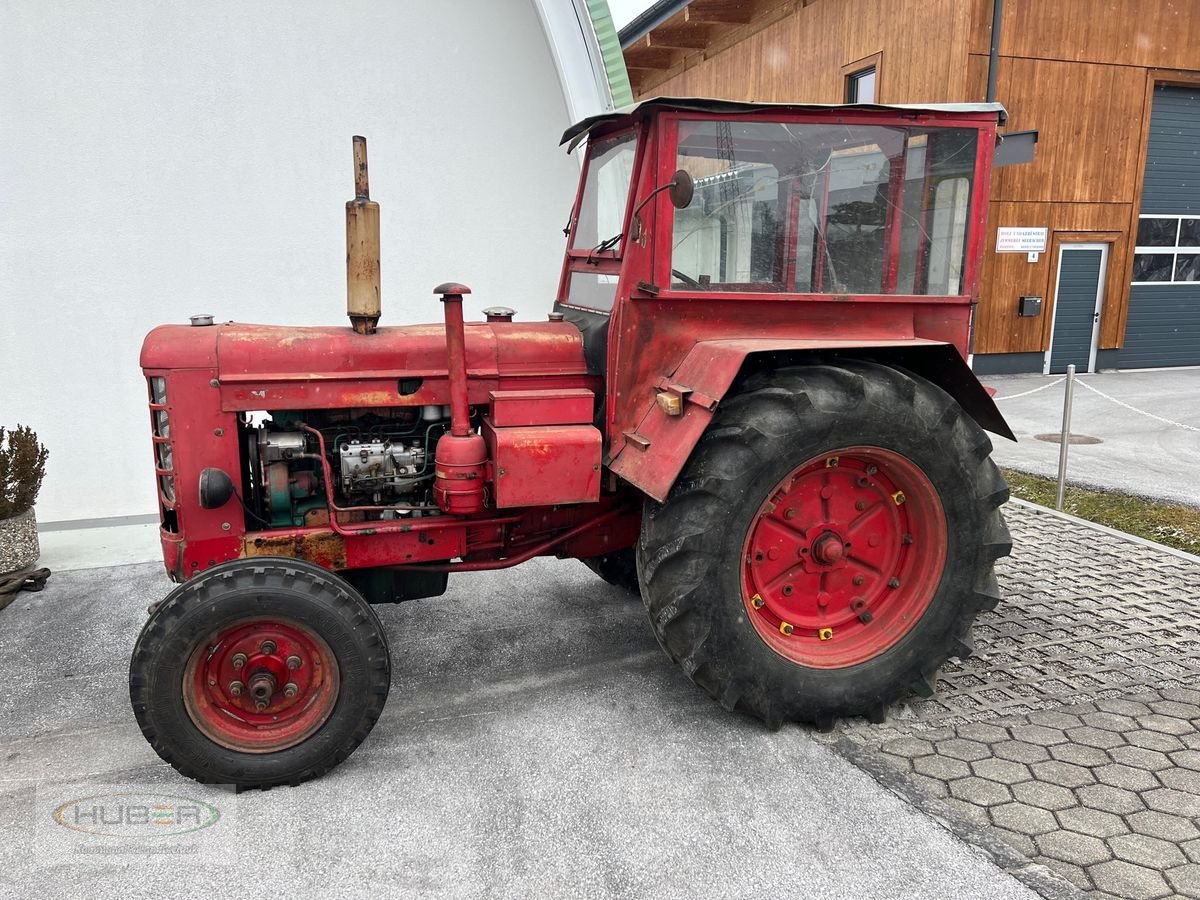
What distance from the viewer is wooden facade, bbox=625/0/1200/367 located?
1067 cm

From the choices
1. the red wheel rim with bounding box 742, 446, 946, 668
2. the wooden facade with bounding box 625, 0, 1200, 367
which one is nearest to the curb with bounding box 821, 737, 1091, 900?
the red wheel rim with bounding box 742, 446, 946, 668

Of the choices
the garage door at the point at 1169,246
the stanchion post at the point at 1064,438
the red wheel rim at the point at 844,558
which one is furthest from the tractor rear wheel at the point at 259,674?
the garage door at the point at 1169,246

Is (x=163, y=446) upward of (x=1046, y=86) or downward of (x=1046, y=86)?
downward

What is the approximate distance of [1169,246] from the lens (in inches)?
489

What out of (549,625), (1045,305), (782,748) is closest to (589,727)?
(782,748)

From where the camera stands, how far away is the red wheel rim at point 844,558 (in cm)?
317

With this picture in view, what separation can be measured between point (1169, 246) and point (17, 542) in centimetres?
1408

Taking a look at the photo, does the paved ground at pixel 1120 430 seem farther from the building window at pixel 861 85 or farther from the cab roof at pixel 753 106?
the building window at pixel 861 85

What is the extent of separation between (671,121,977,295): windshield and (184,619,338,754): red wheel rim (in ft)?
5.87

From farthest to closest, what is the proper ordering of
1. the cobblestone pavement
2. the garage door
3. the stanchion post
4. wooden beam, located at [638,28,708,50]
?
wooden beam, located at [638,28,708,50] < the garage door < the stanchion post < the cobblestone pavement

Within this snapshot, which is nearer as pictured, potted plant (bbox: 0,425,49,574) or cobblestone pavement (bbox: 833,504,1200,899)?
cobblestone pavement (bbox: 833,504,1200,899)

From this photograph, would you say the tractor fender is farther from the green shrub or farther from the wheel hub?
the green shrub

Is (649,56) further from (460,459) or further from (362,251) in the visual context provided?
(460,459)

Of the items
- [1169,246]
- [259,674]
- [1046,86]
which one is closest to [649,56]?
[1046,86]
